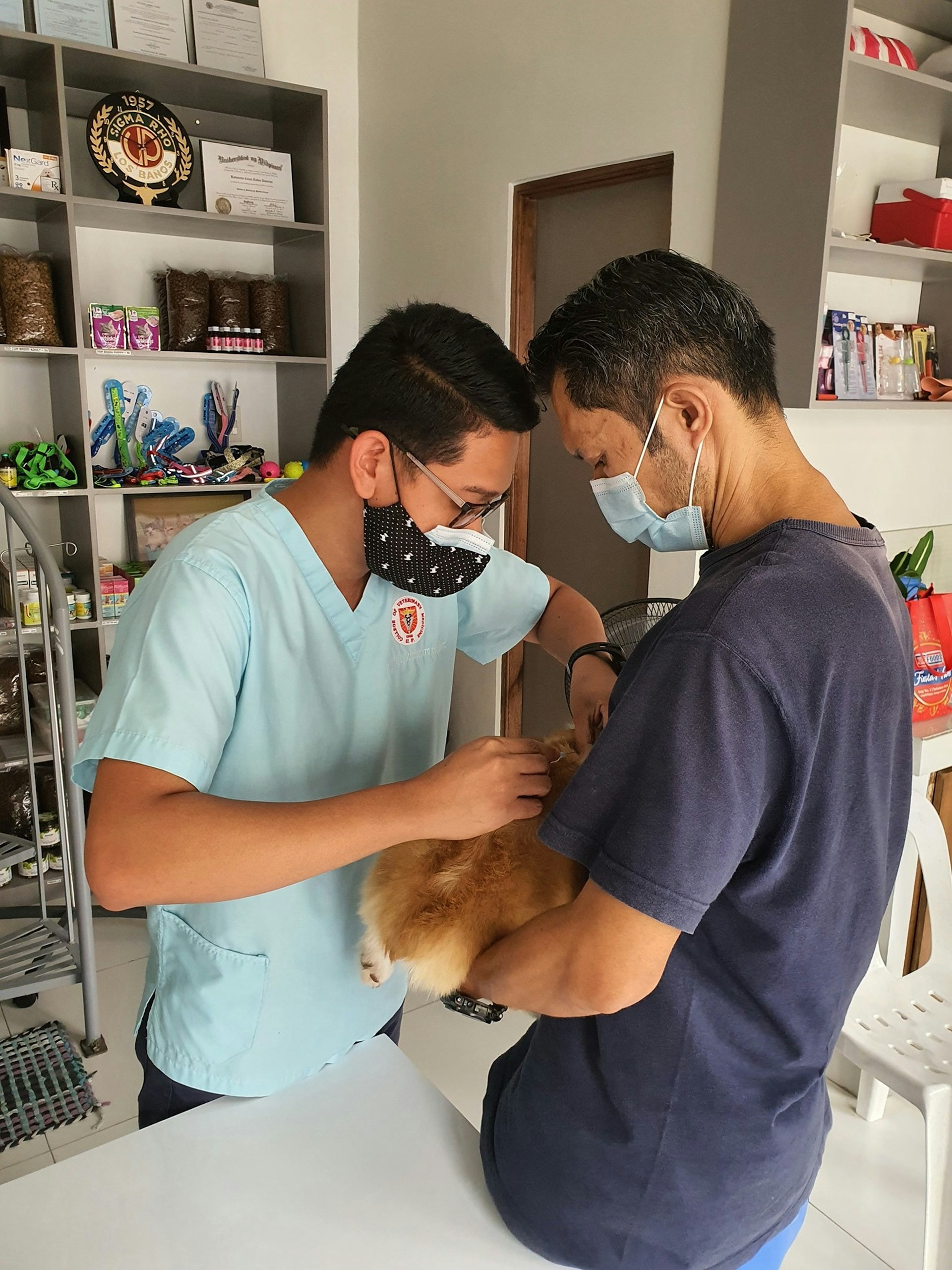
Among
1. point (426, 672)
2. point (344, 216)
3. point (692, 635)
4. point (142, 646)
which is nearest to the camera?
point (692, 635)

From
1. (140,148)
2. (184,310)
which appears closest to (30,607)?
(184,310)

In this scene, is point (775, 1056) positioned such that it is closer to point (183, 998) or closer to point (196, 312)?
point (183, 998)

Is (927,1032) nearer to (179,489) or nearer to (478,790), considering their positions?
(478,790)

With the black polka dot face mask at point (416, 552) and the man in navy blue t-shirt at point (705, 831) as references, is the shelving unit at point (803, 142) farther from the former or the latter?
the man in navy blue t-shirt at point (705, 831)

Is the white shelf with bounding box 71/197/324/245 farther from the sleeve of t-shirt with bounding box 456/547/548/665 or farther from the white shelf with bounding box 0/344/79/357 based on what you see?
the sleeve of t-shirt with bounding box 456/547/548/665

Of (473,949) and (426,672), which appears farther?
(426,672)

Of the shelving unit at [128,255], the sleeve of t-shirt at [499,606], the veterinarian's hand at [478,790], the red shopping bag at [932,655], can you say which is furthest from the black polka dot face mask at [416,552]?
the shelving unit at [128,255]

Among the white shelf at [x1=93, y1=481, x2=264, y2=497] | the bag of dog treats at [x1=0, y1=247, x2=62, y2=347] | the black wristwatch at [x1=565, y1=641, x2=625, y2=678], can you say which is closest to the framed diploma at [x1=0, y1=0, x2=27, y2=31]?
the bag of dog treats at [x1=0, y1=247, x2=62, y2=347]

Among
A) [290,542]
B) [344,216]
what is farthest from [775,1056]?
[344,216]

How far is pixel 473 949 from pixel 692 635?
1.44 feet

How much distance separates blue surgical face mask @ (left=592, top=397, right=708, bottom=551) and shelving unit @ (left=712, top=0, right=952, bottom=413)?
141 cm

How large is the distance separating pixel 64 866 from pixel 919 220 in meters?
2.80

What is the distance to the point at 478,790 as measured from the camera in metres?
0.94

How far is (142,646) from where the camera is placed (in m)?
0.95
